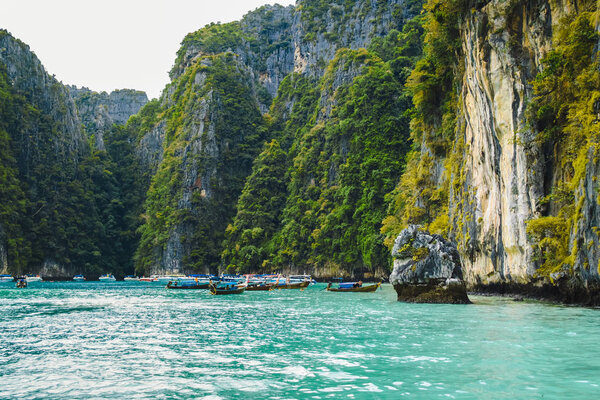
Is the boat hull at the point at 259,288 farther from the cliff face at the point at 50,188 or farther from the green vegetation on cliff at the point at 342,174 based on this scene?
the cliff face at the point at 50,188

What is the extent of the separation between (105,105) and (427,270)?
144 meters

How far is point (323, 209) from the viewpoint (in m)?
77.6

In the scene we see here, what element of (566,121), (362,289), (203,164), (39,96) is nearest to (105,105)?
(39,96)

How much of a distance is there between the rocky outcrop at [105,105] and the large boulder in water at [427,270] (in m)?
124

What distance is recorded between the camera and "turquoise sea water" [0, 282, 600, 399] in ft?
28.9

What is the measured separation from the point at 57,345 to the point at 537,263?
66.8ft

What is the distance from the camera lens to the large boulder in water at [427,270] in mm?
25266

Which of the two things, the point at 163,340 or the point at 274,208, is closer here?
the point at 163,340

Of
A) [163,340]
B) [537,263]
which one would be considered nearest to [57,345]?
[163,340]

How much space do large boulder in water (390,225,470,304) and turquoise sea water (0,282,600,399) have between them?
15.7 feet

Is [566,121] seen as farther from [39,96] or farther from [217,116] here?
[39,96]

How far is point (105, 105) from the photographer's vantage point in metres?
150

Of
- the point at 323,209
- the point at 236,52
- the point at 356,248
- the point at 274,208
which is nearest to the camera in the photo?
the point at 356,248

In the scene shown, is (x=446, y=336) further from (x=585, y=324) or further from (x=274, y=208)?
(x=274, y=208)
